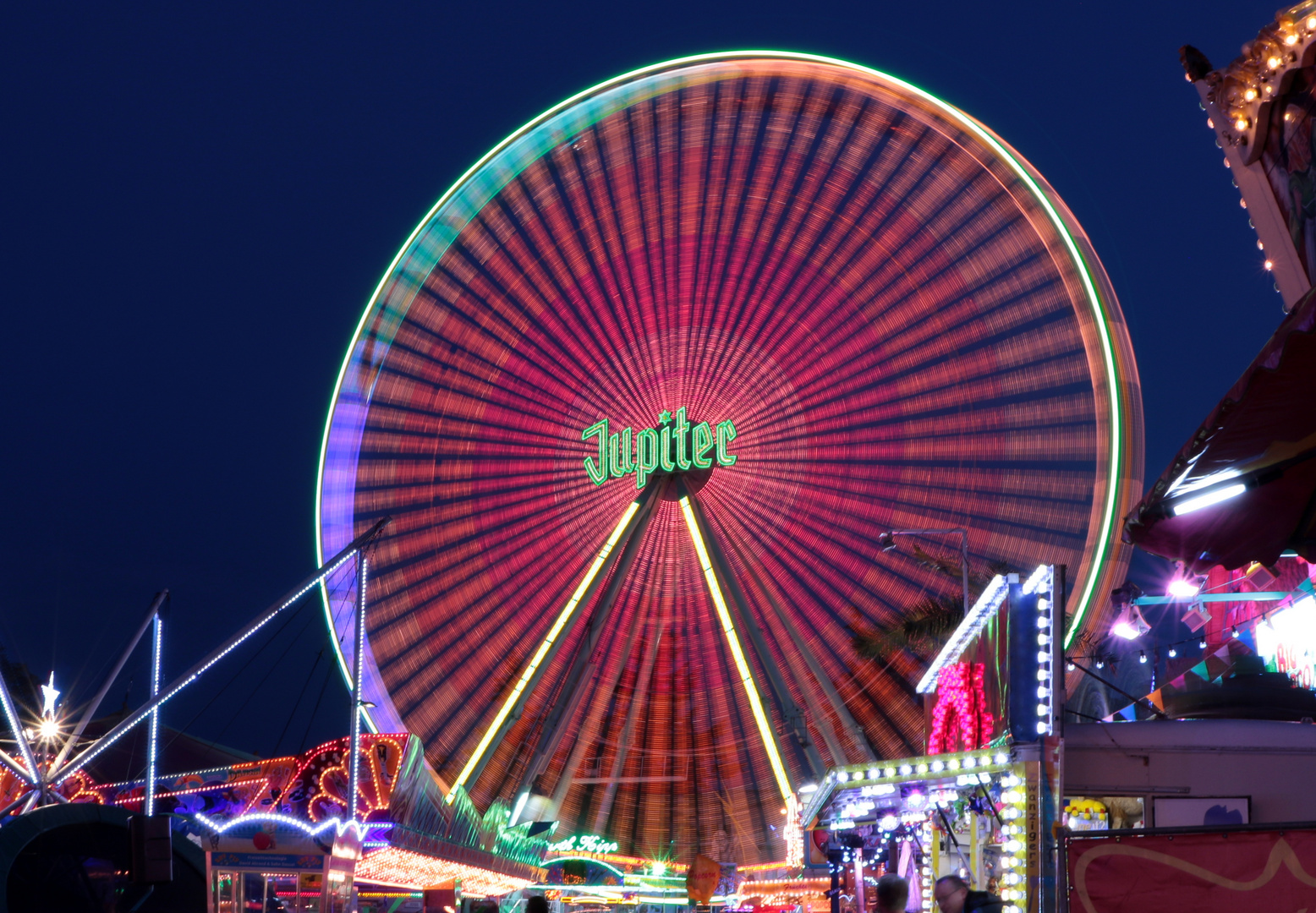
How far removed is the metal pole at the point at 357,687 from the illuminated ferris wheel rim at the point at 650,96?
1420 millimetres

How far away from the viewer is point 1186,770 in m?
8.52

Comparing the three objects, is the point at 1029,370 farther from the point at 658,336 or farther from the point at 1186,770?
the point at 1186,770

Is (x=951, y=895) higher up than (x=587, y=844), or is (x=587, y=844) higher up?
(x=951, y=895)

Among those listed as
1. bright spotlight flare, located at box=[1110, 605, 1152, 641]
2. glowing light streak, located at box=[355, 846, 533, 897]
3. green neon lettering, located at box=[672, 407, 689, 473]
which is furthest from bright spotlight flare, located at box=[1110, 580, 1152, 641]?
glowing light streak, located at box=[355, 846, 533, 897]

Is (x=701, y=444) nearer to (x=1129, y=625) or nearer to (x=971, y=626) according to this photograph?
(x=1129, y=625)

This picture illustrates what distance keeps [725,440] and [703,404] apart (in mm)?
626

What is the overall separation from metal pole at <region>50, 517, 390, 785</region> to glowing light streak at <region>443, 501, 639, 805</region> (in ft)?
8.62

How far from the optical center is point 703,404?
18.0 m

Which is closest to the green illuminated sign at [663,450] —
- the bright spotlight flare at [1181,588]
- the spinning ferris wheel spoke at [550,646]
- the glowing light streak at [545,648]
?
the spinning ferris wheel spoke at [550,646]

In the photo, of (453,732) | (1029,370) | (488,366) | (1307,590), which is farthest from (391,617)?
(1307,590)

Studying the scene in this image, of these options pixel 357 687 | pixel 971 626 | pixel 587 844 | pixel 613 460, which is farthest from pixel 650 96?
pixel 587 844

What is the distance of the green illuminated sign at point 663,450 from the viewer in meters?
17.6

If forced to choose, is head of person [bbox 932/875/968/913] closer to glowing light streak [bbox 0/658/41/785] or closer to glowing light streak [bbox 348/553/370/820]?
glowing light streak [bbox 348/553/370/820]

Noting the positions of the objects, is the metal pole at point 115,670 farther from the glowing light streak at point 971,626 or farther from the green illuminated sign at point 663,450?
the glowing light streak at point 971,626
